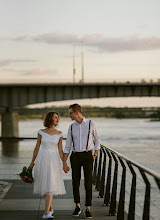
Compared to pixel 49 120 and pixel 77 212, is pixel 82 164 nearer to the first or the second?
pixel 77 212

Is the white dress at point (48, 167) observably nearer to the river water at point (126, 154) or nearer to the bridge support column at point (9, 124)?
the river water at point (126, 154)

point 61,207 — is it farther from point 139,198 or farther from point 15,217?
point 139,198

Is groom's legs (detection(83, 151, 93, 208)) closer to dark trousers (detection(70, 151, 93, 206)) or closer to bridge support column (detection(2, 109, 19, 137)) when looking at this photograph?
dark trousers (detection(70, 151, 93, 206))

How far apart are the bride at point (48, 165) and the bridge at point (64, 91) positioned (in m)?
45.2

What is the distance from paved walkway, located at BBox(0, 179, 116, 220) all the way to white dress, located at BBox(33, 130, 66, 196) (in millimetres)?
458

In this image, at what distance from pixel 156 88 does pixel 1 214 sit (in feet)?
158

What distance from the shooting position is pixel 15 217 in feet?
23.5

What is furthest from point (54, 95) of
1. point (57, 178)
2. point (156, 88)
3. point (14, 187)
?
point (57, 178)

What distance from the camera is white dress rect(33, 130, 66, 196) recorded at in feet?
22.7

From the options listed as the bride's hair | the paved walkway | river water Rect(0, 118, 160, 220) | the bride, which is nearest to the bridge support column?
river water Rect(0, 118, 160, 220)

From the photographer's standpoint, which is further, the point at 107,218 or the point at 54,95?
the point at 54,95

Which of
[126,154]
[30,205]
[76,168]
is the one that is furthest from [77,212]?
[126,154]

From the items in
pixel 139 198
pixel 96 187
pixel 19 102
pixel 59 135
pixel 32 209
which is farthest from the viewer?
pixel 19 102

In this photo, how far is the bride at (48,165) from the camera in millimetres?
6906
